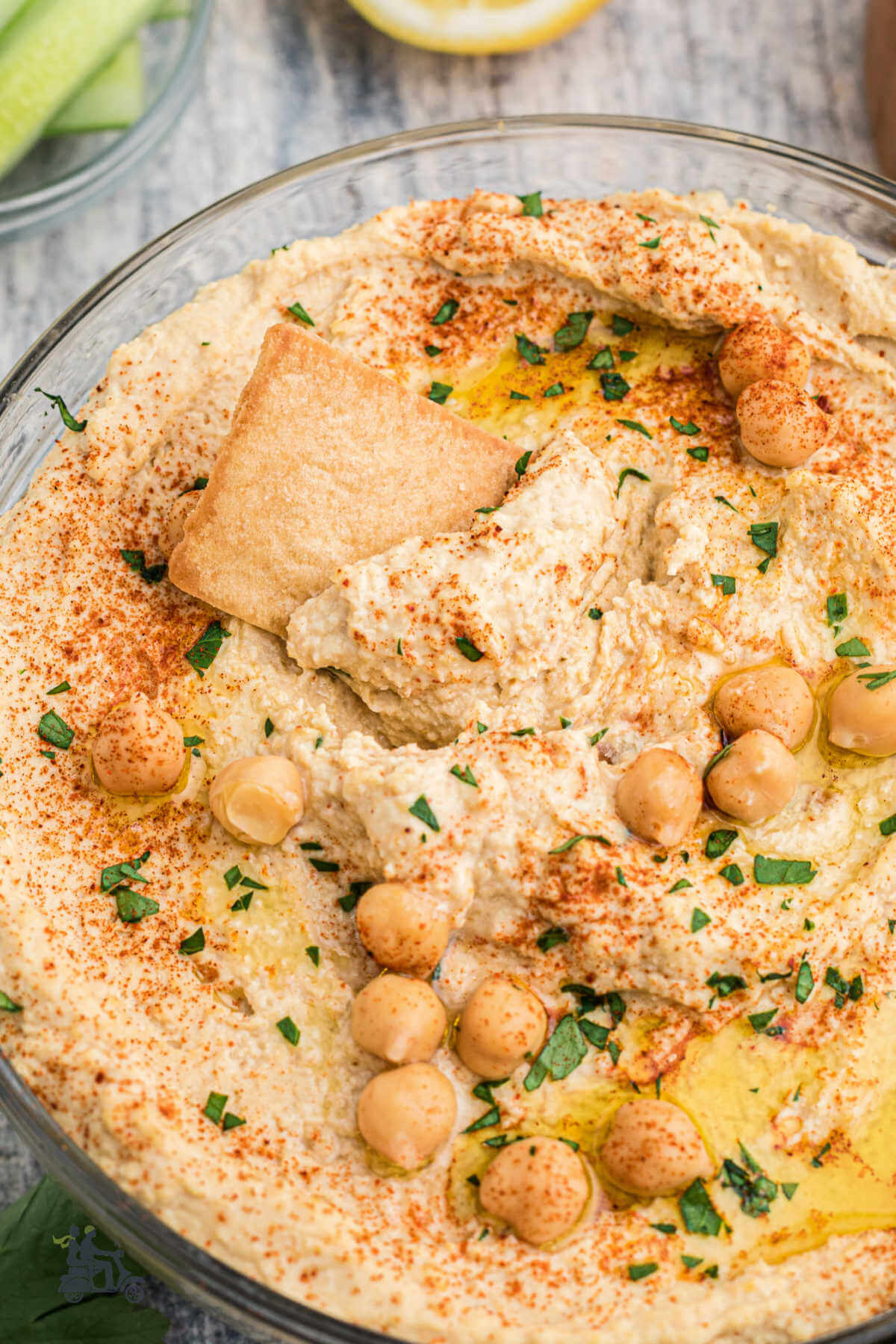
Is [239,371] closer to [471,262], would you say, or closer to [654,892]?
[471,262]

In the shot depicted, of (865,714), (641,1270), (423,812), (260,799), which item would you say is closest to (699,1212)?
(641,1270)

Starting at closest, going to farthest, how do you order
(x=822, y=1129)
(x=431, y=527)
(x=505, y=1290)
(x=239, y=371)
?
1. (x=505, y=1290)
2. (x=822, y=1129)
3. (x=431, y=527)
4. (x=239, y=371)

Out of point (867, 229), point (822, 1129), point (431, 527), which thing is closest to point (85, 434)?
point (431, 527)

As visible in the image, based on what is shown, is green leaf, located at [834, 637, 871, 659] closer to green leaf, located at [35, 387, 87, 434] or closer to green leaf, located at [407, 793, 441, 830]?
green leaf, located at [407, 793, 441, 830]

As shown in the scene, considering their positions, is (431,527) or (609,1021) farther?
(431,527)

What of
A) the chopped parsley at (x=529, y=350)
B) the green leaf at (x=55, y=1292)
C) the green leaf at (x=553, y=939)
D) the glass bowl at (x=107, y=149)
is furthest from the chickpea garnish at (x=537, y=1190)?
the glass bowl at (x=107, y=149)
